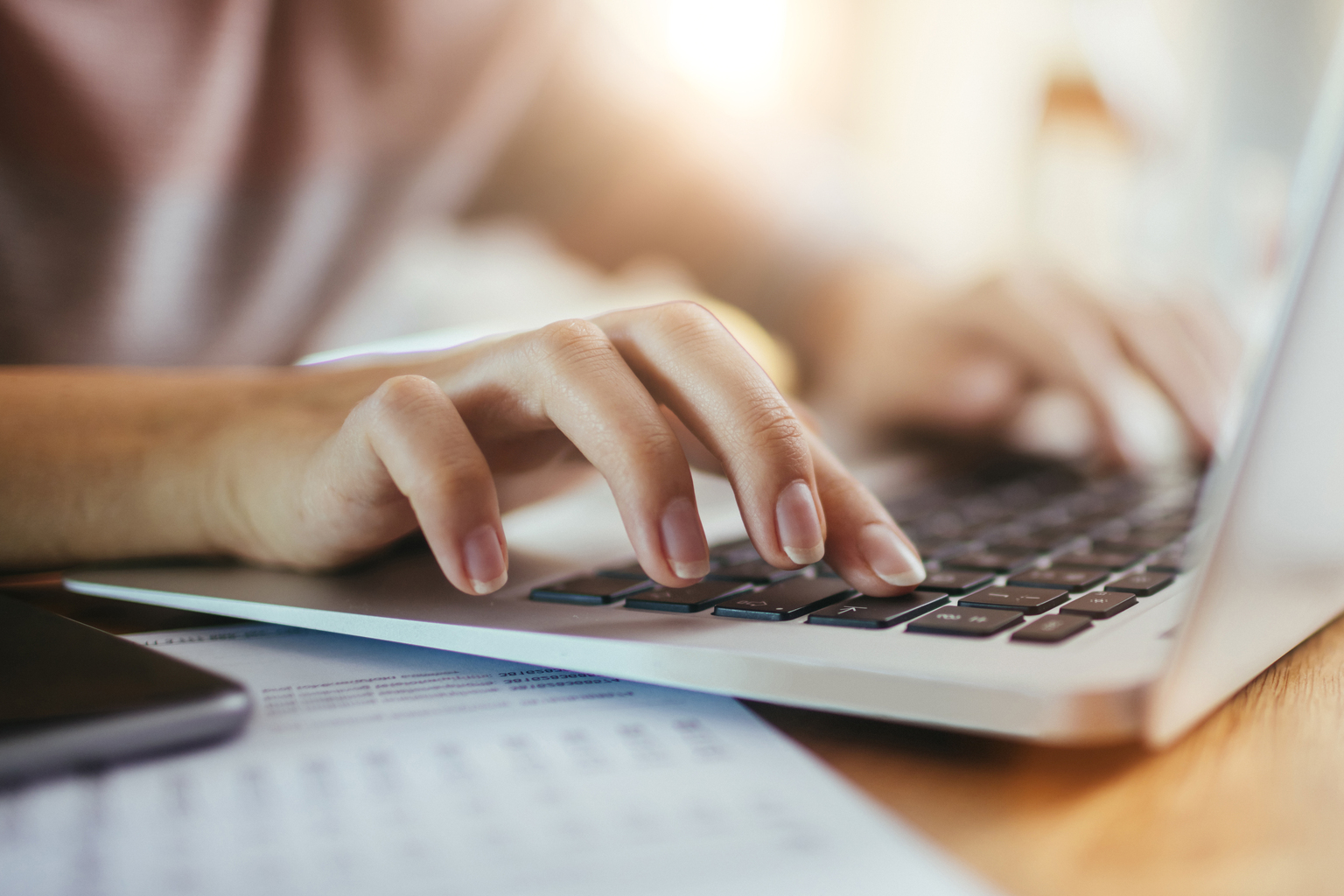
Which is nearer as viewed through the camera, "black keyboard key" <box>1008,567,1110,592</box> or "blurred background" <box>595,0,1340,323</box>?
"black keyboard key" <box>1008,567,1110,592</box>

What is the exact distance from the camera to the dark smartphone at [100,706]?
0.23 m

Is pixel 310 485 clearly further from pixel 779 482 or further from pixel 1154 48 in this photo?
pixel 1154 48

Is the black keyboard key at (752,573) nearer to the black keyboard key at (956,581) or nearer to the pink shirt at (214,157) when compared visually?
the black keyboard key at (956,581)

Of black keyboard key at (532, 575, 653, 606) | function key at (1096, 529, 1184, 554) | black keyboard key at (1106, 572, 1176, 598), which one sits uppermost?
black keyboard key at (532, 575, 653, 606)

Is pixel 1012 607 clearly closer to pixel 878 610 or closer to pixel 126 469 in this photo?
pixel 878 610

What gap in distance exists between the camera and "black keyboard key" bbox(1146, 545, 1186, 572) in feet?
1.21

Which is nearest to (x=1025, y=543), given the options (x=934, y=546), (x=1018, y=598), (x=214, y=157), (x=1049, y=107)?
(x=934, y=546)

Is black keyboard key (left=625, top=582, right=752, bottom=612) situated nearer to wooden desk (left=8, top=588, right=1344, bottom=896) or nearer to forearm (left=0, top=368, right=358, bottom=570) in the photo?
wooden desk (left=8, top=588, right=1344, bottom=896)

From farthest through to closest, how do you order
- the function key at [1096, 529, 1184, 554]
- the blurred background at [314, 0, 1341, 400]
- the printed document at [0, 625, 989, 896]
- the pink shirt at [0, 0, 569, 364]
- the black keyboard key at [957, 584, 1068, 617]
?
the blurred background at [314, 0, 1341, 400]
the pink shirt at [0, 0, 569, 364]
the function key at [1096, 529, 1184, 554]
the black keyboard key at [957, 584, 1068, 617]
the printed document at [0, 625, 989, 896]

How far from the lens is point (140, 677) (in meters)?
0.26

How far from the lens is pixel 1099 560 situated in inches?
15.2

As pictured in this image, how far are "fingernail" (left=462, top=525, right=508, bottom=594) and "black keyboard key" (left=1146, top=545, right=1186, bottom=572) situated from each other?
0.85 ft

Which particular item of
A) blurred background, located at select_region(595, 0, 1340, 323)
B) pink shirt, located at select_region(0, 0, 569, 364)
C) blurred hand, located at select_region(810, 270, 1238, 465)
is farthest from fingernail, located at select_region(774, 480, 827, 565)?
blurred background, located at select_region(595, 0, 1340, 323)

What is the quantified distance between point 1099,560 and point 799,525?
0.15 m
